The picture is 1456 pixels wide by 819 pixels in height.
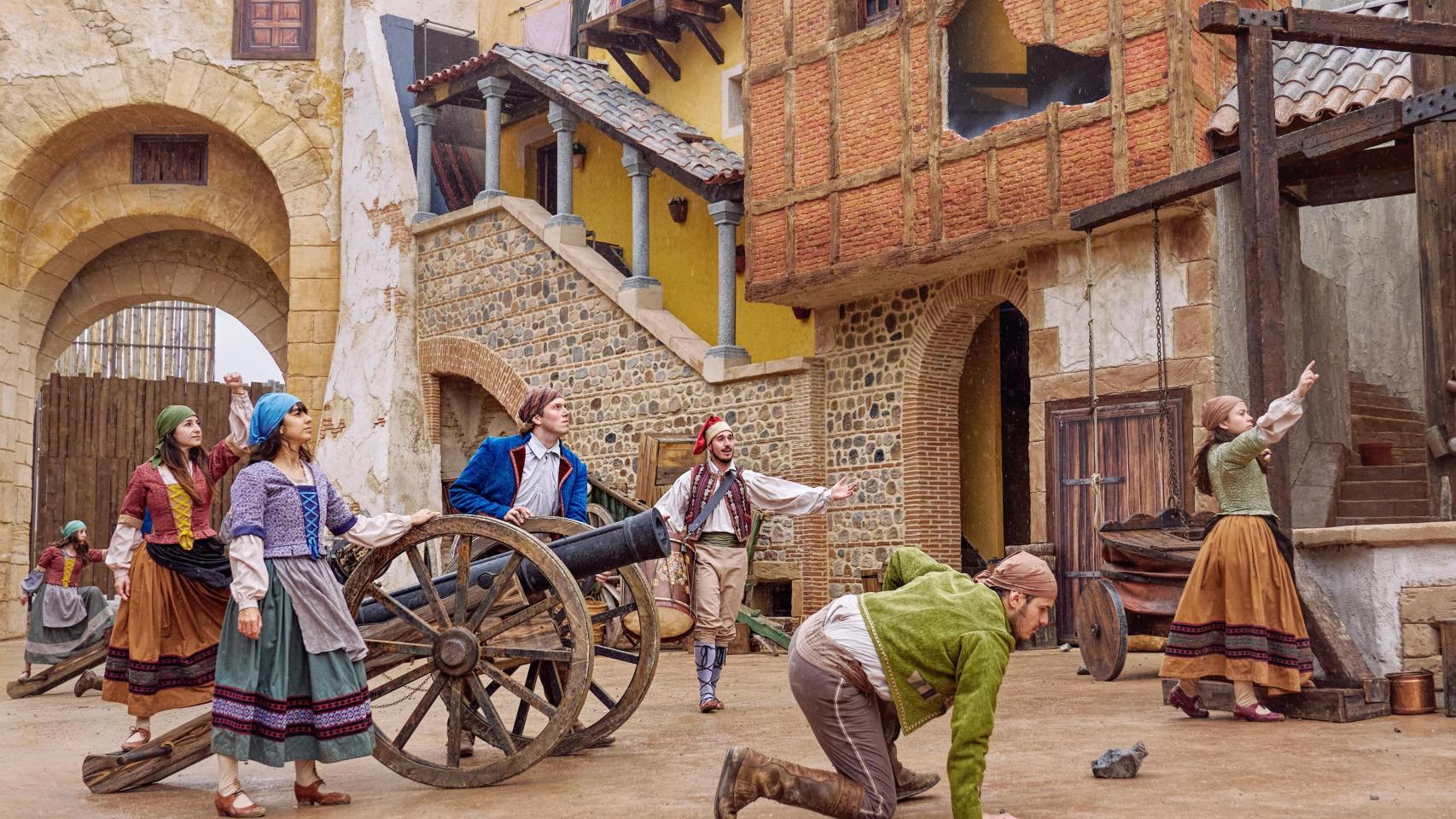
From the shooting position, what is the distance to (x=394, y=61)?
18094 millimetres

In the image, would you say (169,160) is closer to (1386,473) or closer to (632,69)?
(632,69)

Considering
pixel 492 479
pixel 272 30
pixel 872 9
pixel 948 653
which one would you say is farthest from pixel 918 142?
pixel 272 30

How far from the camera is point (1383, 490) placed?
11641mm

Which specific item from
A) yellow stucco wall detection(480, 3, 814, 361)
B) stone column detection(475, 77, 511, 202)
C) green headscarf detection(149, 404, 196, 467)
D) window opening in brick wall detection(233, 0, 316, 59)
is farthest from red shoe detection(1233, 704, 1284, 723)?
window opening in brick wall detection(233, 0, 316, 59)

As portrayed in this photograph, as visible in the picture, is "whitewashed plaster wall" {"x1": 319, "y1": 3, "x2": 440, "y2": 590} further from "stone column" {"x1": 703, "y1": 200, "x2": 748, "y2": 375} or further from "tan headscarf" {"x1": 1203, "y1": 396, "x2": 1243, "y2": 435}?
"tan headscarf" {"x1": 1203, "y1": 396, "x2": 1243, "y2": 435}

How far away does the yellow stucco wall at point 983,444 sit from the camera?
14.4 m

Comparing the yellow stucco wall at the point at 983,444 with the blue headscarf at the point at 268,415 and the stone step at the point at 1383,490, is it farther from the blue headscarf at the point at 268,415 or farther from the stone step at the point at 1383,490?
the blue headscarf at the point at 268,415

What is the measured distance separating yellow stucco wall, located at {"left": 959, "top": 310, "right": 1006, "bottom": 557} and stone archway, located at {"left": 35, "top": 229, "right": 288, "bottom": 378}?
9.45 meters

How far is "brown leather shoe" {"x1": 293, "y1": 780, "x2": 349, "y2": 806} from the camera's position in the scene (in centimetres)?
491

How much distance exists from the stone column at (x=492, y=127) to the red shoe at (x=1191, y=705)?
11.5 metres

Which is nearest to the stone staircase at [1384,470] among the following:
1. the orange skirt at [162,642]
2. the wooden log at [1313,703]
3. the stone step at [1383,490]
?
the stone step at [1383,490]

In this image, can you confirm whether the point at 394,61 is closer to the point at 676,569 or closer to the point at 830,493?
the point at 676,569

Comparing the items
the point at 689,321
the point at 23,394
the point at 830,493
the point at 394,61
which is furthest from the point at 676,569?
the point at 23,394

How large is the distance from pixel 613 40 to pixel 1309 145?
1082 cm
